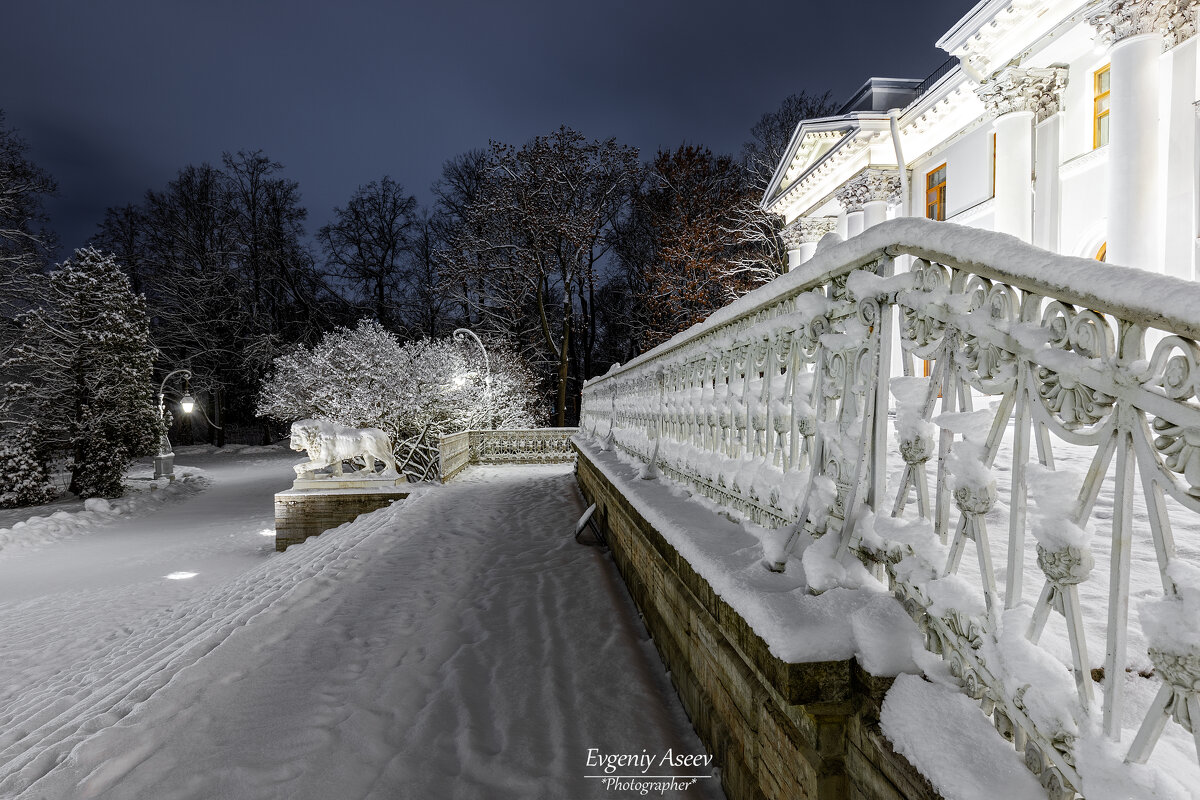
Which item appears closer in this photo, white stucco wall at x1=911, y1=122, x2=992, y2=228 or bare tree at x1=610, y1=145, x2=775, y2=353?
white stucco wall at x1=911, y1=122, x2=992, y2=228

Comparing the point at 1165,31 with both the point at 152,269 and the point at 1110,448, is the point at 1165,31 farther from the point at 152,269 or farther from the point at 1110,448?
the point at 152,269

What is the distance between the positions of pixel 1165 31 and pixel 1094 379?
409 inches

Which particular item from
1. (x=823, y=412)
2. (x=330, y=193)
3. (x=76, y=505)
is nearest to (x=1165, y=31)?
(x=823, y=412)

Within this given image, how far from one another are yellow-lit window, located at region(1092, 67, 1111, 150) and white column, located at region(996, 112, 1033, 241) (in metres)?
0.87

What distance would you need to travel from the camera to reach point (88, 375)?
1794cm

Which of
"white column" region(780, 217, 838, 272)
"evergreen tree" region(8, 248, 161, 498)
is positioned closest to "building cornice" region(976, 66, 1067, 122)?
"white column" region(780, 217, 838, 272)

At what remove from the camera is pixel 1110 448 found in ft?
3.47

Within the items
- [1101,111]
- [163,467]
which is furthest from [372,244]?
[1101,111]

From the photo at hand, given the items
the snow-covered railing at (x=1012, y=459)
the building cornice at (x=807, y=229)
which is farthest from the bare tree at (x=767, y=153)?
the snow-covered railing at (x=1012, y=459)

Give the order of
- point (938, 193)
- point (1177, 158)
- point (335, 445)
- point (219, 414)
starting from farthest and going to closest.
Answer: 1. point (219, 414)
2. point (938, 193)
3. point (335, 445)
4. point (1177, 158)

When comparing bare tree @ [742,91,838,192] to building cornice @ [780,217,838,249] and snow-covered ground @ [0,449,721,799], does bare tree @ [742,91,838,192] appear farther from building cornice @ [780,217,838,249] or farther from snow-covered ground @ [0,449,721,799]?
snow-covered ground @ [0,449,721,799]

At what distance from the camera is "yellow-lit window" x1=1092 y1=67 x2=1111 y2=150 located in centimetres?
923

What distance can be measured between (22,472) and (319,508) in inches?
416

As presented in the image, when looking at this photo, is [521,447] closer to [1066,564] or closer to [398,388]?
[398,388]
